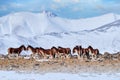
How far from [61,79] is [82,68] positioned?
3.95 meters

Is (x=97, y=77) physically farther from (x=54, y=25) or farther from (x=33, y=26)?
(x=33, y=26)

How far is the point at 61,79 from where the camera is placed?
16156mm

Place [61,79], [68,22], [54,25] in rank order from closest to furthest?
[61,79]
[54,25]
[68,22]

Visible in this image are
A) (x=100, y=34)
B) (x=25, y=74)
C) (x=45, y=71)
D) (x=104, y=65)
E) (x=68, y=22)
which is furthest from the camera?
(x=68, y=22)

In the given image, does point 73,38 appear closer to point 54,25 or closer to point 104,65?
point 54,25

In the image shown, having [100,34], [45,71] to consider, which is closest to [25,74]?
[45,71]

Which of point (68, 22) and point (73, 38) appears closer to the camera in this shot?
point (73, 38)

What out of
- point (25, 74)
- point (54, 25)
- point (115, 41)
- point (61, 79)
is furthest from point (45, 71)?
point (54, 25)

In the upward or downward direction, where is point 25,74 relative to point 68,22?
downward

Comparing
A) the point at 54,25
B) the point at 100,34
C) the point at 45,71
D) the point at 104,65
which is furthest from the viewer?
the point at 54,25

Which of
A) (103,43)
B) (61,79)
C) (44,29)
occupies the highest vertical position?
(44,29)

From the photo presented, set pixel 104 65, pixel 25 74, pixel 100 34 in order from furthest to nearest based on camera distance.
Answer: pixel 100 34, pixel 104 65, pixel 25 74

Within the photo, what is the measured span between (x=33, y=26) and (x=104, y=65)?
16595cm

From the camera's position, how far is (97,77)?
16.7 m
